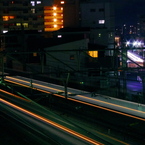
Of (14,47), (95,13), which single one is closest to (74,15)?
(95,13)

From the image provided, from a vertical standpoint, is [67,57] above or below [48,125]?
above

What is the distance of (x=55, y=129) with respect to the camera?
3.59 m

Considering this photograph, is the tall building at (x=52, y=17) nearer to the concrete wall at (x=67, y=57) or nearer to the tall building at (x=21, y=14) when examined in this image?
the tall building at (x=21, y=14)

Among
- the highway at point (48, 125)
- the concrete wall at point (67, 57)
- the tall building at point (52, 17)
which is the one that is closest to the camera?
the highway at point (48, 125)

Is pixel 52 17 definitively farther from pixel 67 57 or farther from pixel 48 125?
pixel 48 125

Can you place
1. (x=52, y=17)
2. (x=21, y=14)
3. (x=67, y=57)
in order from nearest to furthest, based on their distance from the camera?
(x=67, y=57) → (x=21, y=14) → (x=52, y=17)

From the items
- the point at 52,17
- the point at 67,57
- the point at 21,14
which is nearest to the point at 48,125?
the point at 67,57

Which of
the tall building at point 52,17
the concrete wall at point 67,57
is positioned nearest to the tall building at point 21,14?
the tall building at point 52,17

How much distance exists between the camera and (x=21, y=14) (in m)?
23.9

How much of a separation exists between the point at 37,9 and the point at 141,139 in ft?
72.2

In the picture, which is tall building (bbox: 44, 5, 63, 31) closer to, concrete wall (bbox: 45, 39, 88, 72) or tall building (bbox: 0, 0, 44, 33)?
tall building (bbox: 0, 0, 44, 33)

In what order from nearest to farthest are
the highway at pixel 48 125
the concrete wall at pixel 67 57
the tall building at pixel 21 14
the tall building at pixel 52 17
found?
1. the highway at pixel 48 125
2. the concrete wall at pixel 67 57
3. the tall building at pixel 21 14
4. the tall building at pixel 52 17

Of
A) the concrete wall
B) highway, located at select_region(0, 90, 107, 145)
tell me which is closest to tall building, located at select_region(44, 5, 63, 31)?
the concrete wall

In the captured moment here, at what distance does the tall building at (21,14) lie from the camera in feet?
78.2
